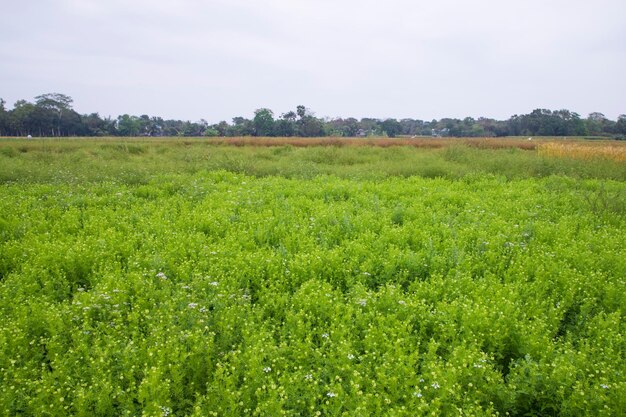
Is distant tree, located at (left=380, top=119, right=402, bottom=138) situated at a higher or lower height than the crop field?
higher

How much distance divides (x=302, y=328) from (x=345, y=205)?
18.2 ft

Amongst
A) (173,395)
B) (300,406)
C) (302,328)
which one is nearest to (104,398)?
(173,395)

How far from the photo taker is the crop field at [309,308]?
3.30 m

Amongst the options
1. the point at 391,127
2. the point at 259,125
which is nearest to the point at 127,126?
the point at 259,125

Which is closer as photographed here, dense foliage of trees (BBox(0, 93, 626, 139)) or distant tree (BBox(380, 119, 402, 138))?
dense foliage of trees (BBox(0, 93, 626, 139))

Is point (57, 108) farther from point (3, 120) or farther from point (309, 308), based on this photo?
point (309, 308)

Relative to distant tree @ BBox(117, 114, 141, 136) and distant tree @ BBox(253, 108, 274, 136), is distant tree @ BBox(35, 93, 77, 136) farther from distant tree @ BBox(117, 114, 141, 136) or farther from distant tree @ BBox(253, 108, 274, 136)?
distant tree @ BBox(253, 108, 274, 136)

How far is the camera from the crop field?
3301 mm

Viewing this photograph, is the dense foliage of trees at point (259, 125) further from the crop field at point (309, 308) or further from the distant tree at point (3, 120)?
the crop field at point (309, 308)

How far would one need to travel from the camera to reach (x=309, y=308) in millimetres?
4707

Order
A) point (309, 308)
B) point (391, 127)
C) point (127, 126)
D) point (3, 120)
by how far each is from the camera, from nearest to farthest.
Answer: point (309, 308)
point (3, 120)
point (127, 126)
point (391, 127)

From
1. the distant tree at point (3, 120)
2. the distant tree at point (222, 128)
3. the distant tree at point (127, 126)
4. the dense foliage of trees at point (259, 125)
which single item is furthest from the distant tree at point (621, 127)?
the distant tree at point (3, 120)

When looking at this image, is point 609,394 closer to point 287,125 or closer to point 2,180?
point 2,180

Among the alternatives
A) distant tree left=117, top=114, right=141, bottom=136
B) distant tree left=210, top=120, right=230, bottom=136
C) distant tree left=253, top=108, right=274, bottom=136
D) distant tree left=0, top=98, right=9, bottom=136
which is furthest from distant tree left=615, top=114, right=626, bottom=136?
distant tree left=0, top=98, right=9, bottom=136
